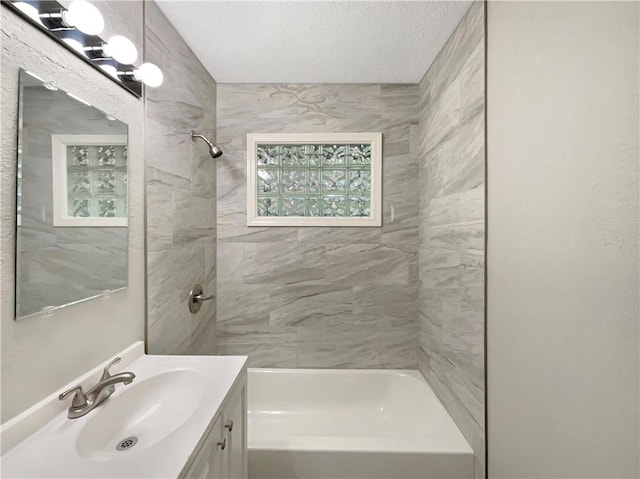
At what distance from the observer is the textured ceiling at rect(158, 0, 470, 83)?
1.48 metres

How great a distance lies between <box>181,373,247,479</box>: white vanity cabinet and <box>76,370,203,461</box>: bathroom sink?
0.10 meters

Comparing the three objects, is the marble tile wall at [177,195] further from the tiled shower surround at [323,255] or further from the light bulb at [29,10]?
the light bulb at [29,10]

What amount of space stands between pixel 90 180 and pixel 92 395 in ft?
2.37

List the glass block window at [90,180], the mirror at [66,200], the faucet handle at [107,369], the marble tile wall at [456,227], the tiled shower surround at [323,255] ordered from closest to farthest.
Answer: the mirror at [66,200] → the glass block window at [90,180] → the faucet handle at [107,369] → the marble tile wall at [456,227] → the tiled shower surround at [323,255]

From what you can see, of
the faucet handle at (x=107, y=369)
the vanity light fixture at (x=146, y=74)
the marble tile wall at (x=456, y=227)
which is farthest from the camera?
the marble tile wall at (x=456, y=227)

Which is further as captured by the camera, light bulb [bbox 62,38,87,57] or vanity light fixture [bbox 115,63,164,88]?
vanity light fixture [bbox 115,63,164,88]

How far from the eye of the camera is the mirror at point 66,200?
31.9 inches

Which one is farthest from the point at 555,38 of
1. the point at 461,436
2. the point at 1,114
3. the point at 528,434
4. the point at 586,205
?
the point at 461,436

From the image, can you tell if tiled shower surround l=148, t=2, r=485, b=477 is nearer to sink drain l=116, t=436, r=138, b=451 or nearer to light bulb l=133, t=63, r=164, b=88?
light bulb l=133, t=63, r=164, b=88

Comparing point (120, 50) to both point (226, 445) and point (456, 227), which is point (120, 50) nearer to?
point (226, 445)

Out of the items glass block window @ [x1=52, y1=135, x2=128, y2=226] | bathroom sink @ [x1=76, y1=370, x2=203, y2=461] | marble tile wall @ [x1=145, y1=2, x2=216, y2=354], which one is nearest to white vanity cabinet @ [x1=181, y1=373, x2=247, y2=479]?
bathroom sink @ [x1=76, y1=370, x2=203, y2=461]

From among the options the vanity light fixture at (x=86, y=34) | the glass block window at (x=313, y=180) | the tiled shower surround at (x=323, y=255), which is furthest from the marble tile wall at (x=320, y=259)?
the vanity light fixture at (x=86, y=34)

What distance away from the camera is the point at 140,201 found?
1.35 metres

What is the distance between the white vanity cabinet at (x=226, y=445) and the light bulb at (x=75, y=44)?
4.16ft
